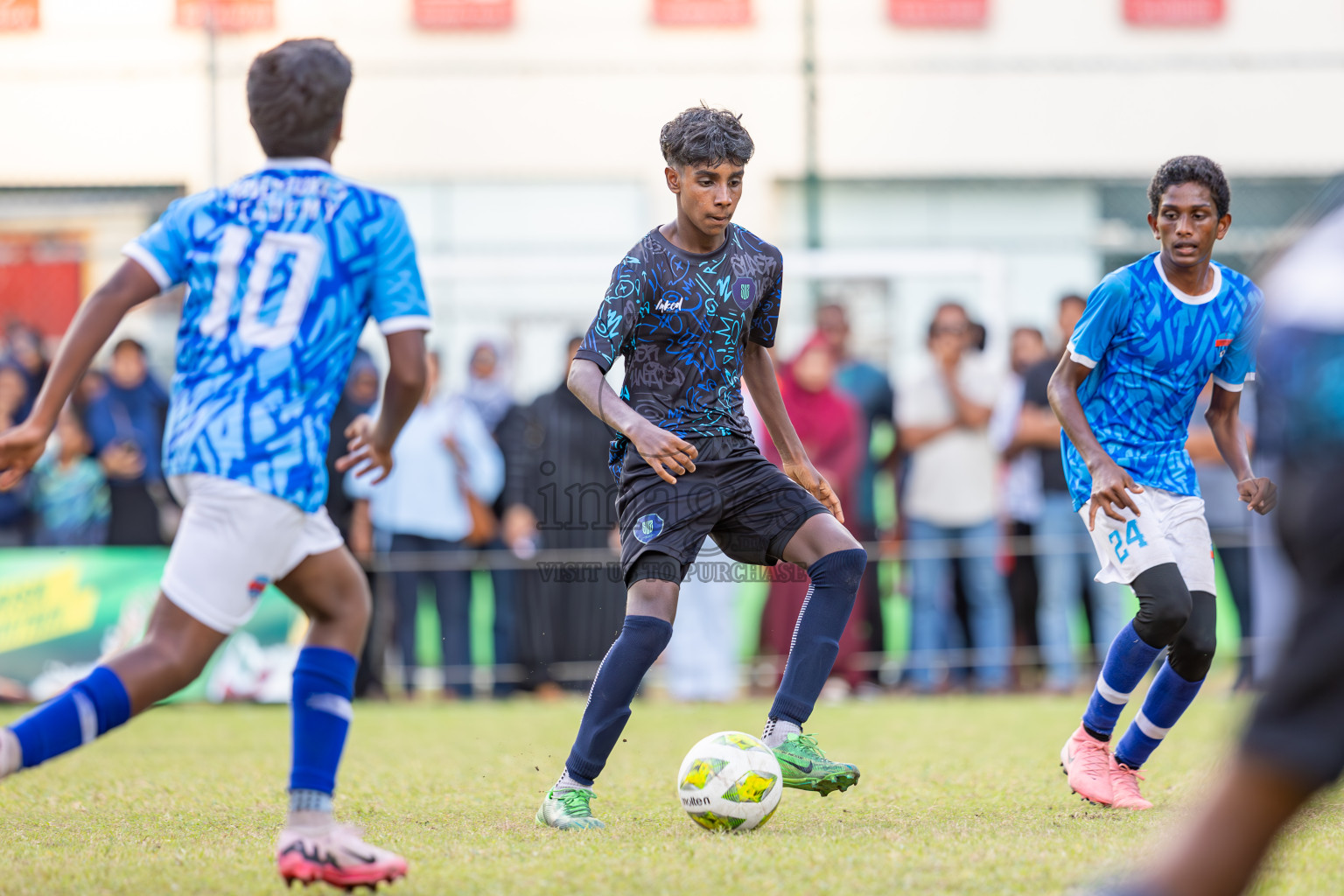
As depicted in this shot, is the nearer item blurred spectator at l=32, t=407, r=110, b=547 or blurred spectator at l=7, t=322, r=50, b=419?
blurred spectator at l=32, t=407, r=110, b=547

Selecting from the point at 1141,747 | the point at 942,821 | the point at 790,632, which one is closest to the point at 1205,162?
the point at 1141,747

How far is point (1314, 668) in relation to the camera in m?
2.38

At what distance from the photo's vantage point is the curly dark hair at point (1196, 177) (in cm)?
505

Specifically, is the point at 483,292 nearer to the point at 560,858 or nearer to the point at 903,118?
the point at 903,118

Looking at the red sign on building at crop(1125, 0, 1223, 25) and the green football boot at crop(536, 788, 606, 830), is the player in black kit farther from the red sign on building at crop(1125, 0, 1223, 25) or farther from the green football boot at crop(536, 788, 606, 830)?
the red sign on building at crop(1125, 0, 1223, 25)

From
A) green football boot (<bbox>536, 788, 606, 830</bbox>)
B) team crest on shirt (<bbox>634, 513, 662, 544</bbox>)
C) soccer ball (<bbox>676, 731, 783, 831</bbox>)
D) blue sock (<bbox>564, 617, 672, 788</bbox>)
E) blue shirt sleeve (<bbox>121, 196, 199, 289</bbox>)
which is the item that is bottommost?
green football boot (<bbox>536, 788, 606, 830</bbox>)

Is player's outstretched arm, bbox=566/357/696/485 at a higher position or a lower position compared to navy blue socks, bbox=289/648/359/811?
higher

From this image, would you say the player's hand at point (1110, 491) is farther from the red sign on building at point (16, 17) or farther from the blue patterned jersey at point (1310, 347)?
the red sign on building at point (16, 17)

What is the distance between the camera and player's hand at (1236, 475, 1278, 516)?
4.92 metres

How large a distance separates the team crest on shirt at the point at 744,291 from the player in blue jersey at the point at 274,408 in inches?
55.7

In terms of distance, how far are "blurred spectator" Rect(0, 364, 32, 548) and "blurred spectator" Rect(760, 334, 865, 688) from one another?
16.8ft

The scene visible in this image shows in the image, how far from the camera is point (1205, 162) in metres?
5.10

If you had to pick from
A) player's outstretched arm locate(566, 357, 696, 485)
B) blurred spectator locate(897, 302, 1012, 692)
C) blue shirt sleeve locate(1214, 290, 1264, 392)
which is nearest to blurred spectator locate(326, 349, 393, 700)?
blurred spectator locate(897, 302, 1012, 692)

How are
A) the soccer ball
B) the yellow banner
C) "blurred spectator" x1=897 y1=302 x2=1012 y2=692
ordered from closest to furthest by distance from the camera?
1. the soccer ball
2. the yellow banner
3. "blurred spectator" x1=897 y1=302 x2=1012 y2=692
